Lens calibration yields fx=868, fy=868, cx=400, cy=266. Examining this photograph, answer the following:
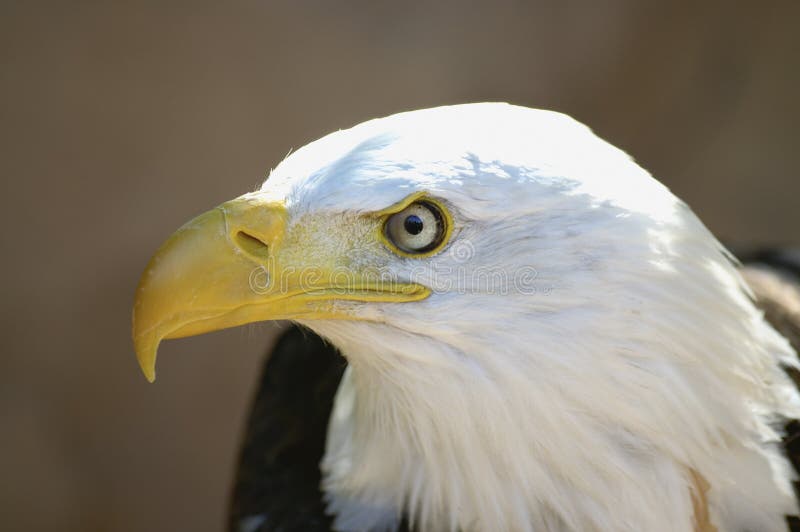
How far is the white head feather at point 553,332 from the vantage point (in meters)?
1.90

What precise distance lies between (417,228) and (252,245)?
39 cm

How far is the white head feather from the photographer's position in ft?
6.23

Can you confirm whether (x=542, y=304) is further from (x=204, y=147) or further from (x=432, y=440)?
(x=204, y=147)

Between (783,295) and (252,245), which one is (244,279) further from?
(783,295)

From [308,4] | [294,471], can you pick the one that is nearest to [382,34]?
[308,4]

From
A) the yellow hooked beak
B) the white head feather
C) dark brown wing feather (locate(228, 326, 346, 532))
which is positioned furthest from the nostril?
dark brown wing feather (locate(228, 326, 346, 532))

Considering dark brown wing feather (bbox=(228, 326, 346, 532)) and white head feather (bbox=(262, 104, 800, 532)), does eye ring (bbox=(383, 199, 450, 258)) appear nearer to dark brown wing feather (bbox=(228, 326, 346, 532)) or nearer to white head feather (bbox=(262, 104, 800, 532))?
white head feather (bbox=(262, 104, 800, 532))

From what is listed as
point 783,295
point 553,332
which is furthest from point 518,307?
point 783,295

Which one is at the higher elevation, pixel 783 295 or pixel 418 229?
pixel 418 229

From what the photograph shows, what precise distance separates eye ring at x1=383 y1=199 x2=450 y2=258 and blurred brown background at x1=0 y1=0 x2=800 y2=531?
129 inches

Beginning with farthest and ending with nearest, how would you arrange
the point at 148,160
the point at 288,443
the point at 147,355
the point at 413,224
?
the point at 148,160 → the point at 288,443 → the point at 147,355 → the point at 413,224

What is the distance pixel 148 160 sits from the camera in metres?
5.04

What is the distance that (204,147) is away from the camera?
511cm

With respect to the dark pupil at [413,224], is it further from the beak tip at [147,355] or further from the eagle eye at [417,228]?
the beak tip at [147,355]
